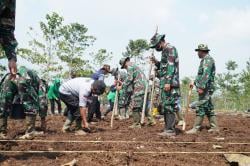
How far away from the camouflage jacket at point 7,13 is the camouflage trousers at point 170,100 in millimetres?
3644

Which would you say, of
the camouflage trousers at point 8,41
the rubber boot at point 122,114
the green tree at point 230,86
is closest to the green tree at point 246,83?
the green tree at point 230,86

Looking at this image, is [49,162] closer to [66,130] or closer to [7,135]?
[7,135]

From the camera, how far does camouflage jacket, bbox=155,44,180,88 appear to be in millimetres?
7434

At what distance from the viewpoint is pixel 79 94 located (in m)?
7.45

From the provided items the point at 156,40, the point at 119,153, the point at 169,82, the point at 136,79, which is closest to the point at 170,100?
the point at 169,82

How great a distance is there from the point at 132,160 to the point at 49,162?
988 millimetres

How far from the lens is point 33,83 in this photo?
7.36 meters

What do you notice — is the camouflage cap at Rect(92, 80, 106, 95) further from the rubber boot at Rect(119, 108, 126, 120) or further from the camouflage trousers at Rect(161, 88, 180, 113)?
the rubber boot at Rect(119, 108, 126, 120)

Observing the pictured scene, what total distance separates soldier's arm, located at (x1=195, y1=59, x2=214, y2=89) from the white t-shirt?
2349mm

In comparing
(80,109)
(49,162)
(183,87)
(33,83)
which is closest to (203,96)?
(80,109)

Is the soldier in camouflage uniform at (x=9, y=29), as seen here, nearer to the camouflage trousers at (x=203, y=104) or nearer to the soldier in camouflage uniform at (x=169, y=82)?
the soldier in camouflage uniform at (x=169, y=82)

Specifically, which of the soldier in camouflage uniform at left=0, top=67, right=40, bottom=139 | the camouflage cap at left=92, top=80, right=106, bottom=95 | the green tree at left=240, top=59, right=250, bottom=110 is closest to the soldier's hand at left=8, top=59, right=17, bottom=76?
the soldier in camouflage uniform at left=0, top=67, right=40, bottom=139

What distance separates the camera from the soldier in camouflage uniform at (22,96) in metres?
7.07

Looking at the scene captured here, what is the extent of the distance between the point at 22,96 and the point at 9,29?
2614 mm
